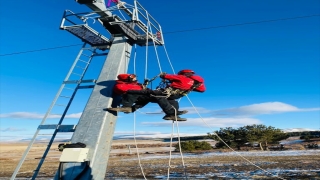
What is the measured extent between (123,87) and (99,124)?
1148mm

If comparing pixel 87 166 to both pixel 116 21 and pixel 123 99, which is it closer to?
pixel 123 99

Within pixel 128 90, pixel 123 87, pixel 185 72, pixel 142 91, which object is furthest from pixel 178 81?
pixel 123 87

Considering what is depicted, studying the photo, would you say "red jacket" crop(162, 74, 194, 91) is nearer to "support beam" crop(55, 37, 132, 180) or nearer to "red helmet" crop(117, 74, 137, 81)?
"red helmet" crop(117, 74, 137, 81)

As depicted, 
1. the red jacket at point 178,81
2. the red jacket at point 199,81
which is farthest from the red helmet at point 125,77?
the red jacket at point 199,81

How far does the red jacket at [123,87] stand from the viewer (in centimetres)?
670

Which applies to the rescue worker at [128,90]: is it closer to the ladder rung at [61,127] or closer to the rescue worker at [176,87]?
the rescue worker at [176,87]

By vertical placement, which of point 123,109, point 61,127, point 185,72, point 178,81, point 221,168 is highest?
point 185,72

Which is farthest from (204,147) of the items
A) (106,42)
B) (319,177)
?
(106,42)

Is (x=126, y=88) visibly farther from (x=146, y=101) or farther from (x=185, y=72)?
(x=185, y=72)

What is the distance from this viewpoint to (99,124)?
639 cm

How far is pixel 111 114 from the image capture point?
671 centimetres

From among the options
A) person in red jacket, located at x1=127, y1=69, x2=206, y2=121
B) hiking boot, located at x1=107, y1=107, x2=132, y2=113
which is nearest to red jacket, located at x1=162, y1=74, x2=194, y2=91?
person in red jacket, located at x1=127, y1=69, x2=206, y2=121

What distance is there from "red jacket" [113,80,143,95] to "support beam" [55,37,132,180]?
0.27 m

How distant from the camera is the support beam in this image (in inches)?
235
